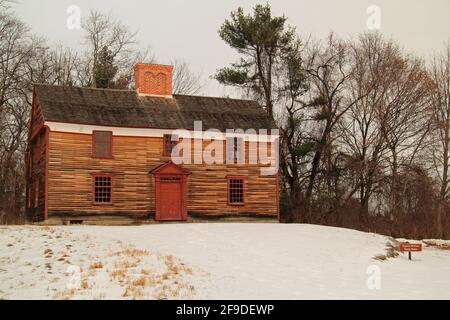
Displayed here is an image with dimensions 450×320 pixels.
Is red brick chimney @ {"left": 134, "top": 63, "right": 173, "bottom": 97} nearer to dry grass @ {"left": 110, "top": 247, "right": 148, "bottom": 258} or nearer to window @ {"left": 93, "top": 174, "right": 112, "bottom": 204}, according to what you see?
window @ {"left": 93, "top": 174, "right": 112, "bottom": 204}

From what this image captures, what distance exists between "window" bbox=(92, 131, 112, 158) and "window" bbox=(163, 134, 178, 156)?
2894 millimetres

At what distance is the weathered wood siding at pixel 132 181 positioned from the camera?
2620cm

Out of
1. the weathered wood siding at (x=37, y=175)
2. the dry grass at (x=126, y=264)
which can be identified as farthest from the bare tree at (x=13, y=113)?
the dry grass at (x=126, y=264)

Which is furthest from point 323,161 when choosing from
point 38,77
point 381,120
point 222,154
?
point 38,77

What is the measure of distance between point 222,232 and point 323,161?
17.2 m

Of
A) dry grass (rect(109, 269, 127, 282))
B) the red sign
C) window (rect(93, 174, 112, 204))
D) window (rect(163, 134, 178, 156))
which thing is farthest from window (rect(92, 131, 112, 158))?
the red sign

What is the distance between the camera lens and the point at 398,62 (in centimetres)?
3725

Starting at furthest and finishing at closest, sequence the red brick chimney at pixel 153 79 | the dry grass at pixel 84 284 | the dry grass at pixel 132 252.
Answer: the red brick chimney at pixel 153 79 < the dry grass at pixel 132 252 < the dry grass at pixel 84 284

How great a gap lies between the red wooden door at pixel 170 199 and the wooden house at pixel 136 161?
5cm

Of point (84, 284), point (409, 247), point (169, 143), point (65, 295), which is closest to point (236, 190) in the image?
point (169, 143)

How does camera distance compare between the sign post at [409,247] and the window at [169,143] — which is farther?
the window at [169,143]

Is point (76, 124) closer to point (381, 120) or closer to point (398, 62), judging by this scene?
point (381, 120)

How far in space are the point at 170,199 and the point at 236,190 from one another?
3.91 meters

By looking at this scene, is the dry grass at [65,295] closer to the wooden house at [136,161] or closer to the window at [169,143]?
the wooden house at [136,161]
